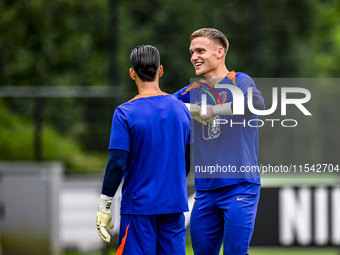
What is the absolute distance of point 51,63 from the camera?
619 inches

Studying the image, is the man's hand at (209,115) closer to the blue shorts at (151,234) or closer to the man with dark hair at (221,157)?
the man with dark hair at (221,157)

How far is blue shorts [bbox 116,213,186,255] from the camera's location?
3229 millimetres

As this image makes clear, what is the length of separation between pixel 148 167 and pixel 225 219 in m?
0.81

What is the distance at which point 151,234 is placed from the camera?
10.6 feet

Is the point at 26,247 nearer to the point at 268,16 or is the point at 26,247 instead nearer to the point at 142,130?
the point at 142,130

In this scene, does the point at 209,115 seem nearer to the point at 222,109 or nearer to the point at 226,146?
the point at 222,109

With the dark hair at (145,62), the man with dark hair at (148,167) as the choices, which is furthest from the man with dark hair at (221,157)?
the dark hair at (145,62)

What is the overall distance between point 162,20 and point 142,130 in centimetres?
1488

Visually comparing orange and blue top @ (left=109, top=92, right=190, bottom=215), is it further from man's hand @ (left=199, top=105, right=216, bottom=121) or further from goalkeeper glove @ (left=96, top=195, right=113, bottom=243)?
man's hand @ (left=199, top=105, right=216, bottom=121)

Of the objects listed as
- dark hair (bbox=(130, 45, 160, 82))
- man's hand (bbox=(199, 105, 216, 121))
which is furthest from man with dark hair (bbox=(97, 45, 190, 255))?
man's hand (bbox=(199, 105, 216, 121))

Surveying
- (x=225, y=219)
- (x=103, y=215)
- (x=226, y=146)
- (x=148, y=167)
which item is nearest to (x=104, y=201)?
(x=103, y=215)

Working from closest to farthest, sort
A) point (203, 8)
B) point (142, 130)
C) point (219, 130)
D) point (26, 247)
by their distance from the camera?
point (142, 130)
point (219, 130)
point (26, 247)
point (203, 8)

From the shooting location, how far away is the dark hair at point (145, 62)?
3.25m

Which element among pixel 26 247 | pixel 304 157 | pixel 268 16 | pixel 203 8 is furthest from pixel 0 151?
pixel 268 16
